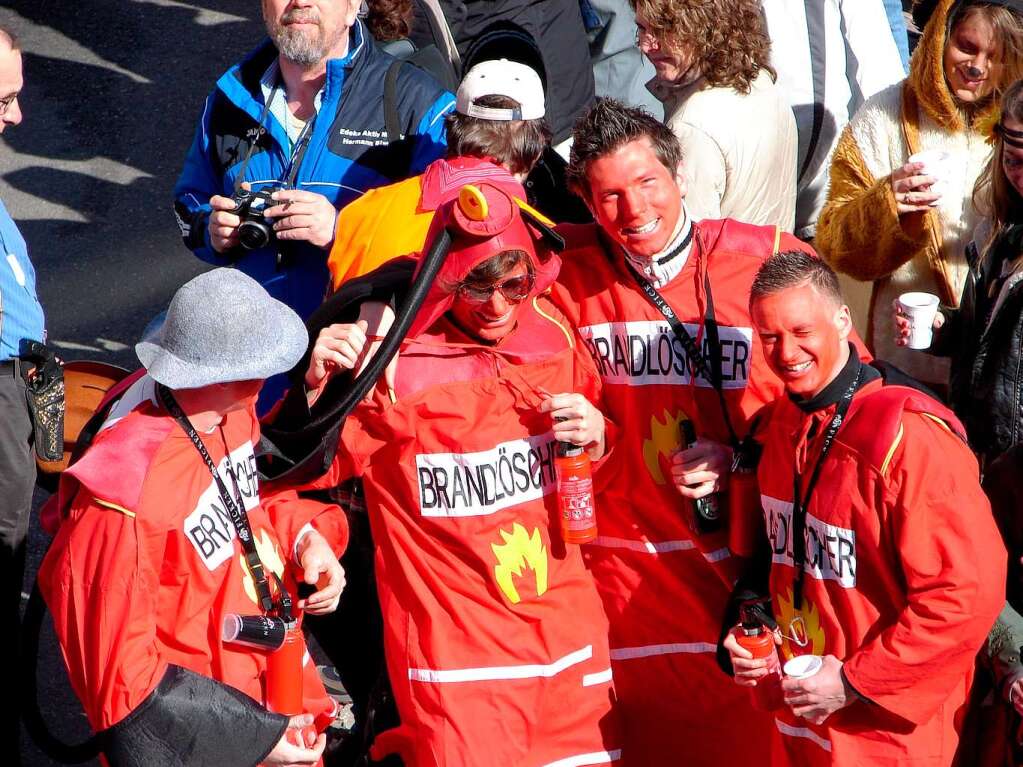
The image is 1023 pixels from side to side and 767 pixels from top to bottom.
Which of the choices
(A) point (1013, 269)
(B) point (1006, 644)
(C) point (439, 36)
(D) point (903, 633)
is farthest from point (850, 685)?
(C) point (439, 36)

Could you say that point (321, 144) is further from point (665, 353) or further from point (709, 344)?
point (709, 344)

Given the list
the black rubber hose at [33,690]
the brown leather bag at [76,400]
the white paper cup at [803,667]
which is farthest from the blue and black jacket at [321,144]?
the white paper cup at [803,667]

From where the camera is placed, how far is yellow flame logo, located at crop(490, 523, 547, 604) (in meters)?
4.07

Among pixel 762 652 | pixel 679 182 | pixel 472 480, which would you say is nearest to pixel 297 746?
pixel 472 480

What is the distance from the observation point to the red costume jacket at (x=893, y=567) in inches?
133

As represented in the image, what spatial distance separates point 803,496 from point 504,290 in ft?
3.38

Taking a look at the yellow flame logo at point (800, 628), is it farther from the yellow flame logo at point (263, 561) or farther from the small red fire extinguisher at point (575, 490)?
the yellow flame logo at point (263, 561)

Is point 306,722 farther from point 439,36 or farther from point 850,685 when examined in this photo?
point 439,36

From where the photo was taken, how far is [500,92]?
181 inches

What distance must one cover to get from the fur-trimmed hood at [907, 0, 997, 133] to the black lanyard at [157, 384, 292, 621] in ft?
9.15

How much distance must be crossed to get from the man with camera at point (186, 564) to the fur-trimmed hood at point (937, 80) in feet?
8.20

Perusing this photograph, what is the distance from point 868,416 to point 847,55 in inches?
115

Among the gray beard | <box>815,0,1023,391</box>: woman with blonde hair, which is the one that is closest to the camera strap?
the gray beard

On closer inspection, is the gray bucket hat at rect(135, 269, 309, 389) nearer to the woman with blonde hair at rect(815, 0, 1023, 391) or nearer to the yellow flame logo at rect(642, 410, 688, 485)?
the yellow flame logo at rect(642, 410, 688, 485)
